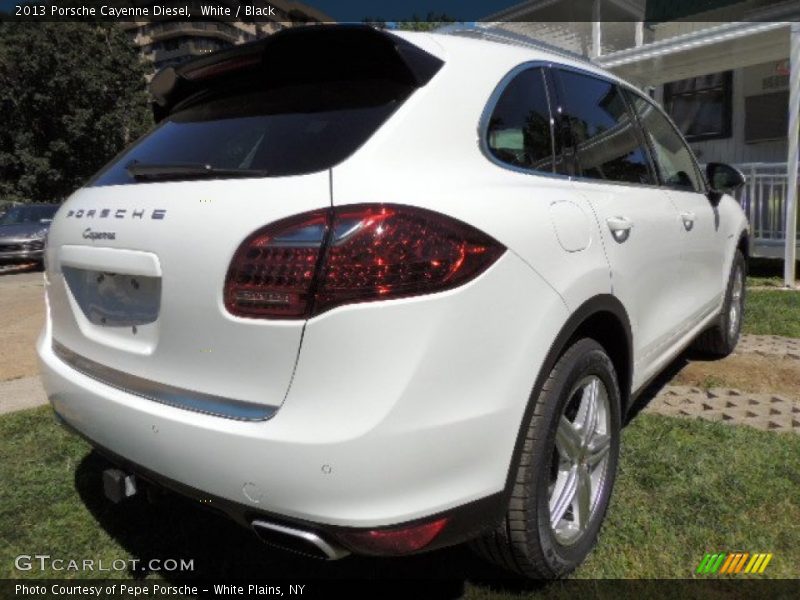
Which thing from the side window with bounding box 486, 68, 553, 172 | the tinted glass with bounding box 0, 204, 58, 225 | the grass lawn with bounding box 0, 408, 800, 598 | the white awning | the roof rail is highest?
the white awning

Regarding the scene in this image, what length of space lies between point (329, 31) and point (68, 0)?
42.1 meters

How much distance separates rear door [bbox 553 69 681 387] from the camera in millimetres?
2260

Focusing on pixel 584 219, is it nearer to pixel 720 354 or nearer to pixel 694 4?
pixel 720 354

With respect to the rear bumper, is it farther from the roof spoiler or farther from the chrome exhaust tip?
the roof spoiler

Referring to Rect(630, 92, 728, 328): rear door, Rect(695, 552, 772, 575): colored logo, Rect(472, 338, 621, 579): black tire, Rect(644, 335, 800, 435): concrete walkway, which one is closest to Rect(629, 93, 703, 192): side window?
Rect(630, 92, 728, 328): rear door

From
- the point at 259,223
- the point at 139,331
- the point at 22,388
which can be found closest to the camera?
the point at 259,223

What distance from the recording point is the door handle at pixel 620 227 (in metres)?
2.20

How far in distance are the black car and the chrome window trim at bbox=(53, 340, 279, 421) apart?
12.2m

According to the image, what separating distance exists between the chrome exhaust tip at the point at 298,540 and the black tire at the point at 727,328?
3.53m

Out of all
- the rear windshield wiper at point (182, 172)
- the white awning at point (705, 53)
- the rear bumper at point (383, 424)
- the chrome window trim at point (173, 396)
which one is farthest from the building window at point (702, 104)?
the chrome window trim at point (173, 396)

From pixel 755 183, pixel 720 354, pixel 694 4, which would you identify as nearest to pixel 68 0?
pixel 694 4

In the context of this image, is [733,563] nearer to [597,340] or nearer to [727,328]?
[597,340]

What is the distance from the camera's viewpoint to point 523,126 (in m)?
2.09

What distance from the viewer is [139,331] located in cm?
181
